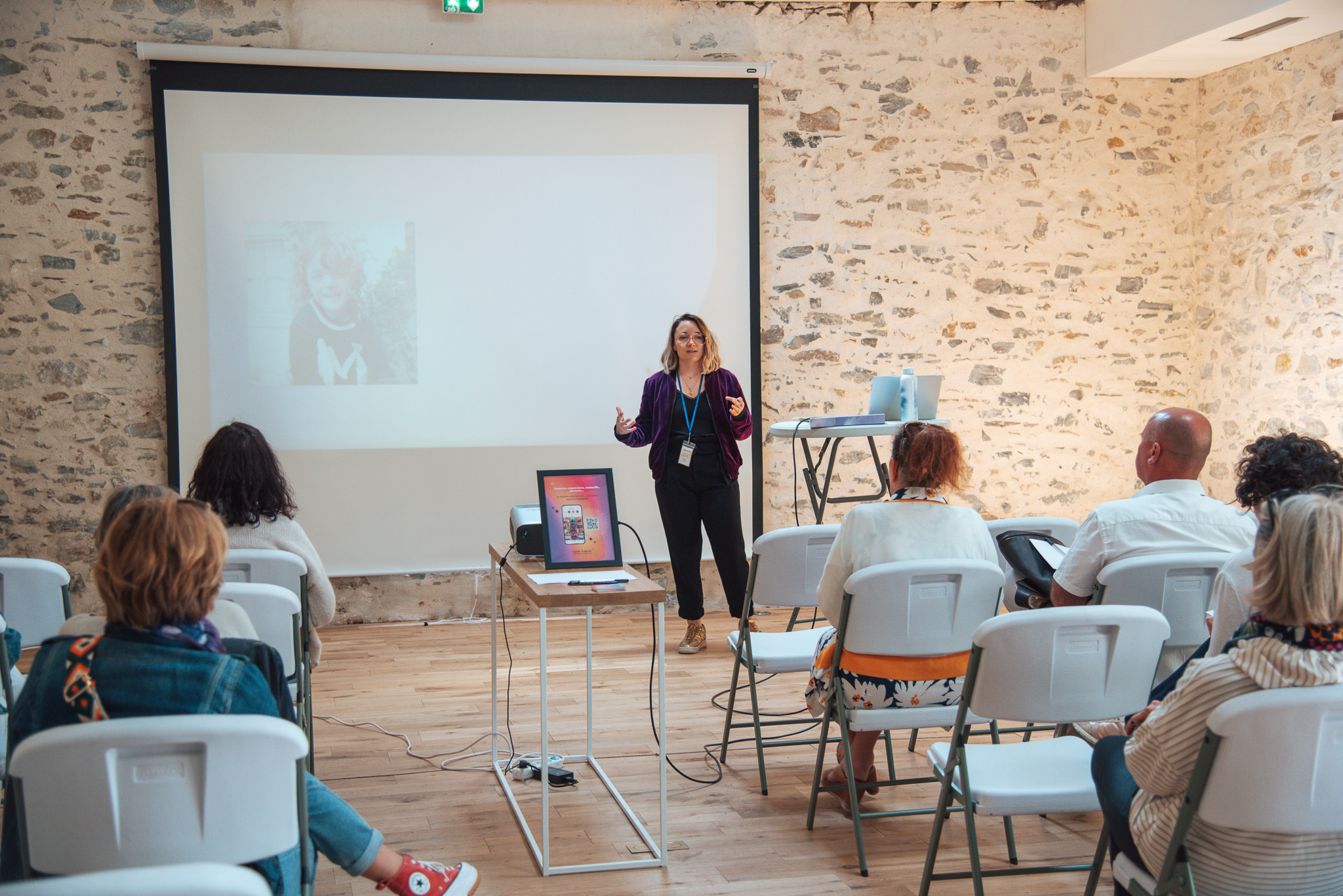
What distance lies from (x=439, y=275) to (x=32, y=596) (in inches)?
126

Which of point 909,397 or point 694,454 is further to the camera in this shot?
point 694,454

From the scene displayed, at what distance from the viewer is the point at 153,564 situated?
1671 millimetres

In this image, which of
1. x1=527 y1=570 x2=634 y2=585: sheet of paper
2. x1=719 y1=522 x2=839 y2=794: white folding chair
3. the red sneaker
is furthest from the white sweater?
x1=719 y1=522 x2=839 y2=794: white folding chair

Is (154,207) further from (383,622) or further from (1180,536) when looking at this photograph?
(1180,536)

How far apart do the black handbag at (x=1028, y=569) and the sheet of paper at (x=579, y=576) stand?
1253 mm

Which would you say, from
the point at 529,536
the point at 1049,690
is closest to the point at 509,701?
the point at 529,536

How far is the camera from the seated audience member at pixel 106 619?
183 cm

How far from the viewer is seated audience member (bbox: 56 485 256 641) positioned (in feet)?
6.02

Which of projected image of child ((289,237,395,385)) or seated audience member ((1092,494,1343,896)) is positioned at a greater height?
projected image of child ((289,237,395,385))

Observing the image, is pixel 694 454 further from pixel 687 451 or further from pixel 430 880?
pixel 430 880

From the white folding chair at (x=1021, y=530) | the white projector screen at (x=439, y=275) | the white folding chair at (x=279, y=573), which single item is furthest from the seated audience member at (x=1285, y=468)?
the white projector screen at (x=439, y=275)

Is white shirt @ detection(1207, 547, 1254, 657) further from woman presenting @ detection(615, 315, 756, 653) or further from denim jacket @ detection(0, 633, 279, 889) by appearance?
woman presenting @ detection(615, 315, 756, 653)

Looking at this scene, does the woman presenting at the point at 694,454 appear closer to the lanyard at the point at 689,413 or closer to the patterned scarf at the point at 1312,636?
the lanyard at the point at 689,413

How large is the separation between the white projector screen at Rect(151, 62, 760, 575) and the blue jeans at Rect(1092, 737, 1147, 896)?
4.10 meters
